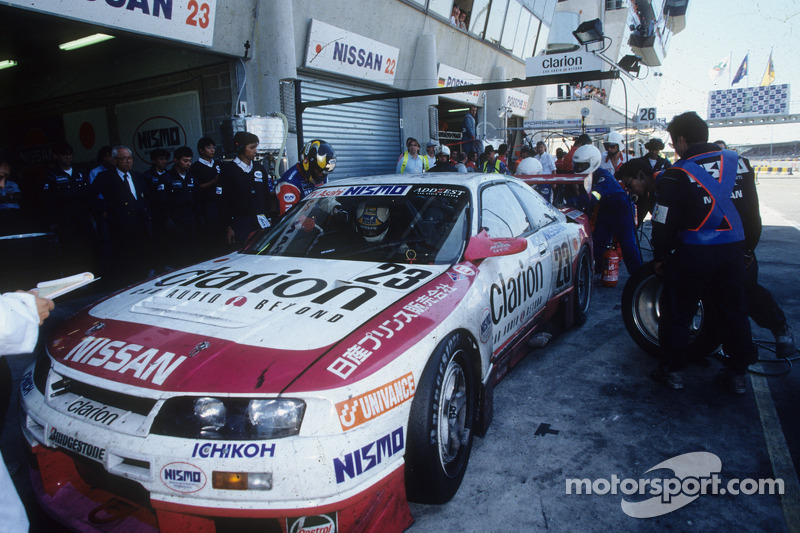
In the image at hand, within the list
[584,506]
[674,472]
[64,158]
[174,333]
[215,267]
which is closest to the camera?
[174,333]

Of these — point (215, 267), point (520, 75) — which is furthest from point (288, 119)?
point (520, 75)

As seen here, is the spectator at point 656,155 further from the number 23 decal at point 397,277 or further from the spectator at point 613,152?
the number 23 decal at point 397,277

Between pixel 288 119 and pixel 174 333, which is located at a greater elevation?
pixel 288 119

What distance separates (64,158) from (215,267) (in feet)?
16.5

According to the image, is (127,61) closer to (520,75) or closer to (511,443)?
(511,443)

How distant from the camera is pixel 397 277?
8.34ft

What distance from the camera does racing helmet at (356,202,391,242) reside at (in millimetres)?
3141

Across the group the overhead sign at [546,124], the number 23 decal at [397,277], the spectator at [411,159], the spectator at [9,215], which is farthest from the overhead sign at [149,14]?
the overhead sign at [546,124]

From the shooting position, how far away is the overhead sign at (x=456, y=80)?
13.3 meters

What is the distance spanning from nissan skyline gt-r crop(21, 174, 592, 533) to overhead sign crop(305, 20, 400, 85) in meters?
7.14

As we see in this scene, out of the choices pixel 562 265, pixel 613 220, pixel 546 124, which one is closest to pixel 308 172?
pixel 562 265

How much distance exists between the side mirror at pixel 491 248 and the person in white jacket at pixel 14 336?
1.92m

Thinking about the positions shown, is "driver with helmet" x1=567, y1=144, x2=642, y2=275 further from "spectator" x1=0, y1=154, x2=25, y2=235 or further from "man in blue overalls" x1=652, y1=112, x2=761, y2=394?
"spectator" x1=0, y1=154, x2=25, y2=235

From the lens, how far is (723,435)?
2.75 meters
